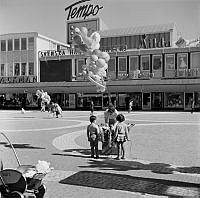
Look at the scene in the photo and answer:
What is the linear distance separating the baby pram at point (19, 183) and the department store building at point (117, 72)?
24891mm

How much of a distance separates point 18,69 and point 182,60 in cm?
1912

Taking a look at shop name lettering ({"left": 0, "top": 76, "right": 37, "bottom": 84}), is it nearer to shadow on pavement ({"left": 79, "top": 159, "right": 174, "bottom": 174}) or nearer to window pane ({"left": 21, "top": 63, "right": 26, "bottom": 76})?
window pane ({"left": 21, "top": 63, "right": 26, "bottom": 76})

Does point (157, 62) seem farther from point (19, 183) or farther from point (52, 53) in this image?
point (19, 183)

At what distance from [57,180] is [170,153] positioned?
4.15 meters

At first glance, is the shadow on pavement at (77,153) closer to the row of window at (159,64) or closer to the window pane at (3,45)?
the row of window at (159,64)

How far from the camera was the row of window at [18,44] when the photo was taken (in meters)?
39.0

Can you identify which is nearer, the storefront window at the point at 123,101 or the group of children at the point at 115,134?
the group of children at the point at 115,134

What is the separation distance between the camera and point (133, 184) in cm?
634

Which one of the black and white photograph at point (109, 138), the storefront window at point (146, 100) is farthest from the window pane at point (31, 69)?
the storefront window at point (146, 100)

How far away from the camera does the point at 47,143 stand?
11.6 meters

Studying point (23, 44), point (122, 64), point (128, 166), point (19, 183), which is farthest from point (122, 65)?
point (19, 183)

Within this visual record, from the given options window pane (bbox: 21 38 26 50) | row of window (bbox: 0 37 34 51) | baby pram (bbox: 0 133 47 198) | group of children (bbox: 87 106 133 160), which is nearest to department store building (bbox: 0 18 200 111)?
row of window (bbox: 0 37 34 51)

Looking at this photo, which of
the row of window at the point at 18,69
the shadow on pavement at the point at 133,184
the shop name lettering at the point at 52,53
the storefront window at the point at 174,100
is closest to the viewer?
the shadow on pavement at the point at 133,184

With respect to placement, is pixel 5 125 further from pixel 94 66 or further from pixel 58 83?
pixel 58 83
